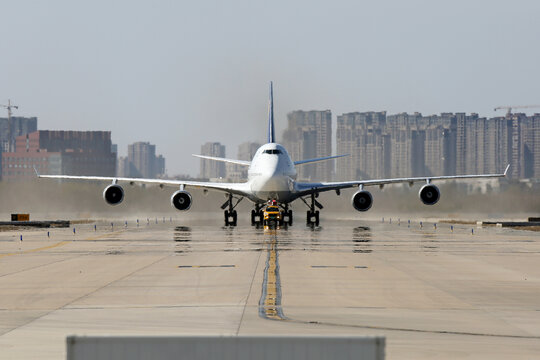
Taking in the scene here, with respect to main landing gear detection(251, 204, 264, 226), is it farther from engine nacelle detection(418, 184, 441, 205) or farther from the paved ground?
the paved ground

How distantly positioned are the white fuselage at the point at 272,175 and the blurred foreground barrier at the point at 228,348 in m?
50.5

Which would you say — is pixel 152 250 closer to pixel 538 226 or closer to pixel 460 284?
pixel 460 284

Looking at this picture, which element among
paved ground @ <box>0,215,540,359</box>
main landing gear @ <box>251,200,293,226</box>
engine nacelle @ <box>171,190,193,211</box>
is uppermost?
engine nacelle @ <box>171,190,193,211</box>

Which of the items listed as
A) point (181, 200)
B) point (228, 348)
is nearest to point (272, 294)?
point (228, 348)

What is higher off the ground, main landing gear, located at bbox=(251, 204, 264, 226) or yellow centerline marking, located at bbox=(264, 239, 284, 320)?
main landing gear, located at bbox=(251, 204, 264, 226)

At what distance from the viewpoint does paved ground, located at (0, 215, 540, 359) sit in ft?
50.0

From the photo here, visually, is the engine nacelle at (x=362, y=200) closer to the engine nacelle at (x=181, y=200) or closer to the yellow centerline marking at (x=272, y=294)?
the engine nacelle at (x=181, y=200)

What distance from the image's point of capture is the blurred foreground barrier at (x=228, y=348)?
6.80 m

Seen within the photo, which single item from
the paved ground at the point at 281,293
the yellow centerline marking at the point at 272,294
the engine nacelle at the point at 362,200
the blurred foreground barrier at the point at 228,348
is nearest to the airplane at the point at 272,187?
the engine nacelle at the point at 362,200

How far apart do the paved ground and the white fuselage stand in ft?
53.5

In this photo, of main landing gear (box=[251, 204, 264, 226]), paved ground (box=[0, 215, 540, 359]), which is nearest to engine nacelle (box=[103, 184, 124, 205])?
main landing gear (box=[251, 204, 264, 226])

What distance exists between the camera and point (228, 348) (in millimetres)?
6867

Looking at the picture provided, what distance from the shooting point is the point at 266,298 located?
20359 millimetres

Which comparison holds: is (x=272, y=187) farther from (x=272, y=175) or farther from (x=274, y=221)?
(x=274, y=221)
